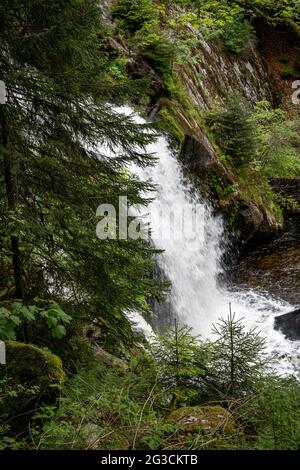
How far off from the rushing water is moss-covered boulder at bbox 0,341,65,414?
543 centimetres

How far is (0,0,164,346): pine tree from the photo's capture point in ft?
13.0

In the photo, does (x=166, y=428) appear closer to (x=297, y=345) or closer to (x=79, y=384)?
(x=79, y=384)

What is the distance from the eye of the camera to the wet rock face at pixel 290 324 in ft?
28.4

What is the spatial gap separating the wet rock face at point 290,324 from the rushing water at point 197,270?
0.14 metres

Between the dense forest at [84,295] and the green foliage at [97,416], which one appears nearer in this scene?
the green foliage at [97,416]

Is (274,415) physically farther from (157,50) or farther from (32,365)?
(157,50)

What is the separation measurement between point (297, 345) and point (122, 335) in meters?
4.51

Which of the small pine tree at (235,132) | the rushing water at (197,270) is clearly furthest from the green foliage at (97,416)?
the small pine tree at (235,132)

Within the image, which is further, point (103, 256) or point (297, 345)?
point (297, 345)

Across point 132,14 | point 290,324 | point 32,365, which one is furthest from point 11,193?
point 132,14

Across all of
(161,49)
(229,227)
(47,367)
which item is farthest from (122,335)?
(161,49)

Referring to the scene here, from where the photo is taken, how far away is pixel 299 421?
12.1ft

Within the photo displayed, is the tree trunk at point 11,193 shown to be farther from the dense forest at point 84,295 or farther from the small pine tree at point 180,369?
the small pine tree at point 180,369

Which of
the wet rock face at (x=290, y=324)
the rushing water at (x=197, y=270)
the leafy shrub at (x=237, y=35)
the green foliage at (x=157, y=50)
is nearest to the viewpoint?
the wet rock face at (x=290, y=324)
